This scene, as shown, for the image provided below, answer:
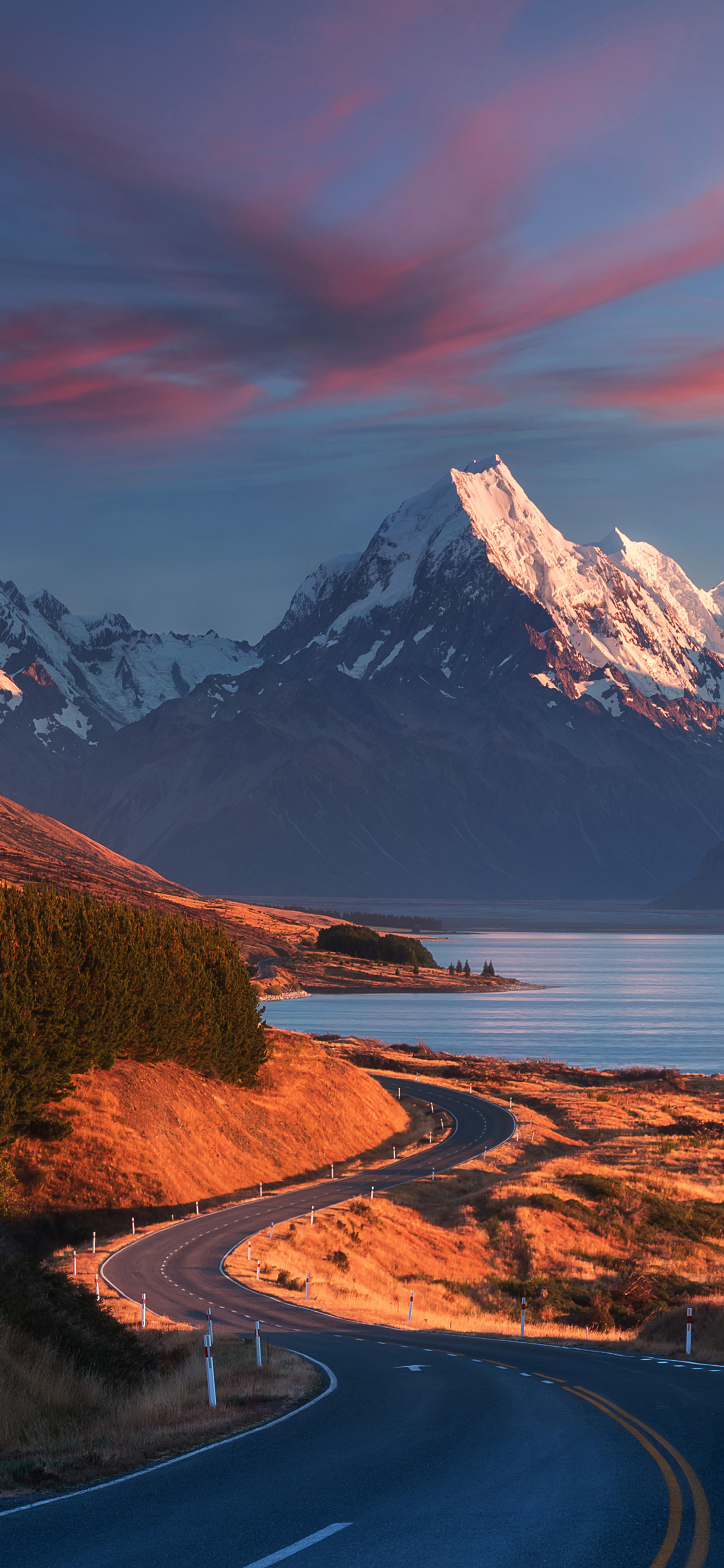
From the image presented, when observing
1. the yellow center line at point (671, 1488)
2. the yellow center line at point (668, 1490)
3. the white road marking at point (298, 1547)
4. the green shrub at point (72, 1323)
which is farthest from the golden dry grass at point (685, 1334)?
the white road marking at point (298, 1547)

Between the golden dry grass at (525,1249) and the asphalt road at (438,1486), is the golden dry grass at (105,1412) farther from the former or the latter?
the golden dry grass at (525,1249)

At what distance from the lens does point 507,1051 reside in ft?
511

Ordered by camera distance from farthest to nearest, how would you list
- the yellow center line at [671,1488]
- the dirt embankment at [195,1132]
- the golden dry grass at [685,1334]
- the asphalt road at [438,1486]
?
the dirt embankment at [195,1132], the golden dry grass at [685,1334], the asphalt road at [438,1486], the yellow center line at [671,1488]

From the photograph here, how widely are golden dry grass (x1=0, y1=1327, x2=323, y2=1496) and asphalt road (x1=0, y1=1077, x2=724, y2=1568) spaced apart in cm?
55

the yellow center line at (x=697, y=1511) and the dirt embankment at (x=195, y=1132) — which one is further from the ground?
the yellow center line at (x=697, y=1511)

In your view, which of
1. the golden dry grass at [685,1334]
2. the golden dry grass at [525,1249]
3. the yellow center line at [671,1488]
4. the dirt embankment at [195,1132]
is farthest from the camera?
the dirt embankment at [195,1132]

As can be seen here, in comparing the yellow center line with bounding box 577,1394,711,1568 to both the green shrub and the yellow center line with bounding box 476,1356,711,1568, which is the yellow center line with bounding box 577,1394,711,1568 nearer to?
the yellow center line with bounding box 476,1356,711,1568

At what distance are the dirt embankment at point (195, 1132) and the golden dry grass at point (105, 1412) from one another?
36.4 metres

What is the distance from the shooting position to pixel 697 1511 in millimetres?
11984

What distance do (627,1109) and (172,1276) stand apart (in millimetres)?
65052

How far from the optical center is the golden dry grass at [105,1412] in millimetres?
13820

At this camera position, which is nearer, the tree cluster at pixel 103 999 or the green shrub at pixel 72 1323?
the green shrub at pixel 72 1323

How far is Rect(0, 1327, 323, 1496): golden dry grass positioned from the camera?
13820mm

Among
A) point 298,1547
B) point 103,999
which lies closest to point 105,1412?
point 298,1547
